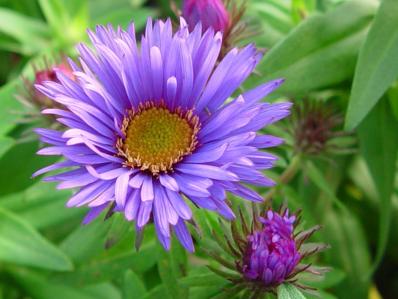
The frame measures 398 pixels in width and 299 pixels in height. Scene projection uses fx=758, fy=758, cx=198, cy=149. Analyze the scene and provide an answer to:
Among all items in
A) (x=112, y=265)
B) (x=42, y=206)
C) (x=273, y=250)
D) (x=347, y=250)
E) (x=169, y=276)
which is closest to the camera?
(x=273, y=250)

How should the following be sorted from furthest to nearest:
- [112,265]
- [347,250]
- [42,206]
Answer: [347,250] < [42,206] < [112,265]

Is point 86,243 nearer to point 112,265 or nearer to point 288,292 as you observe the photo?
point 112,265

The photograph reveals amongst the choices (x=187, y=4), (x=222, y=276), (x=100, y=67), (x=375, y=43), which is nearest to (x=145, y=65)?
(x=100, y=67)

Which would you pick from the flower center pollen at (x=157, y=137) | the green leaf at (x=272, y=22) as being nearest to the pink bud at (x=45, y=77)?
the flower center pollen at (x=157, y=137)

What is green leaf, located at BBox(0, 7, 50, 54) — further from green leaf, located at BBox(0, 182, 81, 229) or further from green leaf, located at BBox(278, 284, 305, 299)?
green leaf, located at BBox(278, 284, 305, 299)

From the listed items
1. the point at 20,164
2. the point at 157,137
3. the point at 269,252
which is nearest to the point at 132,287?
the point at 157,137

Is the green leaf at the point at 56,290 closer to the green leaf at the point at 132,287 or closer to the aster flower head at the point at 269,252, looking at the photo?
the green leaf at the point at 132,287
